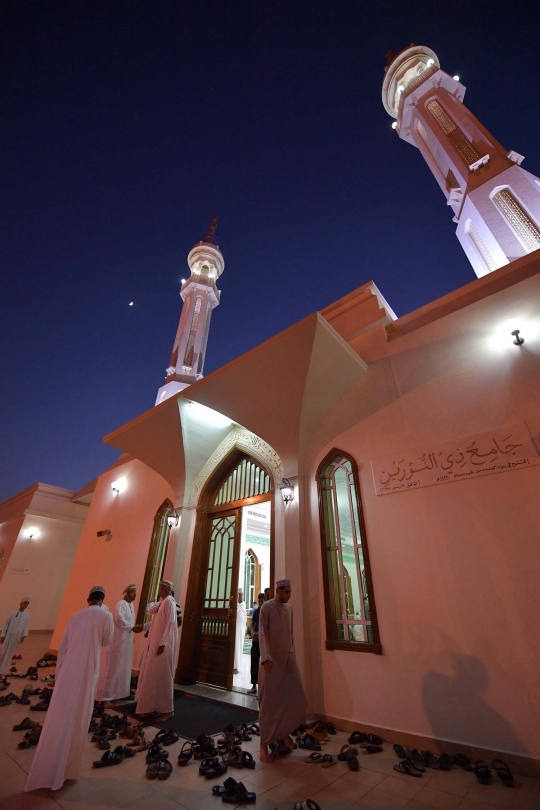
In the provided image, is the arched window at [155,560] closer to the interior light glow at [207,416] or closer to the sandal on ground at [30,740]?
the interior light glow at [207,416]

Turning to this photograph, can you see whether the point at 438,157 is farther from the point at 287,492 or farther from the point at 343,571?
the point at 343,571

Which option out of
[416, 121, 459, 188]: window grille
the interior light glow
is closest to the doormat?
the interior light glow

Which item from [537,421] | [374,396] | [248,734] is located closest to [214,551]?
[248,734]

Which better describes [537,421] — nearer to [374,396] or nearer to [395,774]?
[374,396]

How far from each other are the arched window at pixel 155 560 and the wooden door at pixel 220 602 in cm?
91

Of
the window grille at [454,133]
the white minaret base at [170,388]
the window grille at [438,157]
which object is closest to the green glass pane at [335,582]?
the white minaret base at [170,388]

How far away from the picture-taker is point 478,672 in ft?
A: 9.59

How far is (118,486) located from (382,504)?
631cm

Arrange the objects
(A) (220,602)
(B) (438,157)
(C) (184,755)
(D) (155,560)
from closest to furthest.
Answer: (C) (184,755) < (A) (220,602) < (D) (155,560) < (B) (438,157)

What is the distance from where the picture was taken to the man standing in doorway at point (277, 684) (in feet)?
9.58

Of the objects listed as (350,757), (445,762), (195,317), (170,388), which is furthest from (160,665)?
(195,317)

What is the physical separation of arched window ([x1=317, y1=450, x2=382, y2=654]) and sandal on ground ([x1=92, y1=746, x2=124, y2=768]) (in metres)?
2.07

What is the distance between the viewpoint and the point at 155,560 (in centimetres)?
642

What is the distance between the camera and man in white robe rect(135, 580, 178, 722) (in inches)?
151
